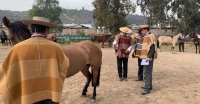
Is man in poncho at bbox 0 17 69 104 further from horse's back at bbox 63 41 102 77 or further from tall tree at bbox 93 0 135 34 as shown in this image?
tall tree at bbox 93 0 135 34

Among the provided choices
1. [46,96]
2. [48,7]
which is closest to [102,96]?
[46,96]

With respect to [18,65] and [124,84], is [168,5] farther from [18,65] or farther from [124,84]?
[18,65]

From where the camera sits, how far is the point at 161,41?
3141 centimetres

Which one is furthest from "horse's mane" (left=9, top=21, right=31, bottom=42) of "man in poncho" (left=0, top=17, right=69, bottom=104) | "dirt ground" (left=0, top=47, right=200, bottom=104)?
"dirt ground" (left=0, top=47, right=200, bottom=104)

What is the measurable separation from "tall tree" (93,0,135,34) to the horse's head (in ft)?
114

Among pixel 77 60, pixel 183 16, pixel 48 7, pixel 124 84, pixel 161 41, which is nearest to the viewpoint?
pixel 77 60

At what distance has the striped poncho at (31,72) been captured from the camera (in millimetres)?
4590


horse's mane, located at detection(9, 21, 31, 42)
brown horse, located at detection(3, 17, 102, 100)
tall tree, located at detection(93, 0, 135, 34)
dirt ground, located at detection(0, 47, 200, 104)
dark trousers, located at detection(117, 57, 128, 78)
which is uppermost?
tall tree, located at detection(93, 0, 135, 34)

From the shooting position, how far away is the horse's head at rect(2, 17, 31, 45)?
17.7 ft

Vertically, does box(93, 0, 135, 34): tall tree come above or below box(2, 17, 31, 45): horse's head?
above

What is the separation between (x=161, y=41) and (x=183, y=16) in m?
22.8

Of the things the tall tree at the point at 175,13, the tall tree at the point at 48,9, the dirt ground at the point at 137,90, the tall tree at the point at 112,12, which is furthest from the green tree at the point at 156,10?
the dirt ground at the point at 137,90

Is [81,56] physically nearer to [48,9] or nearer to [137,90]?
[137,90]

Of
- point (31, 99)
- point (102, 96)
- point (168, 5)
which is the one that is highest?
point (168, 5)
